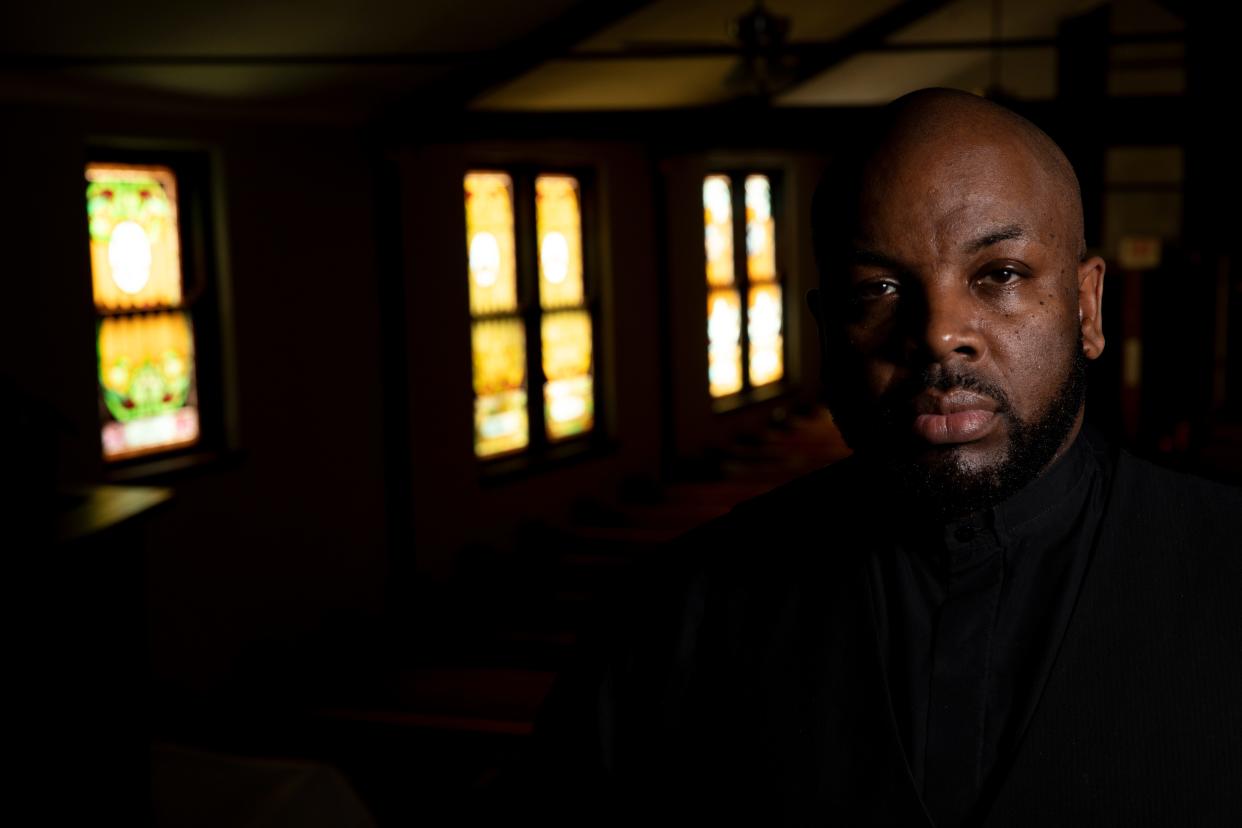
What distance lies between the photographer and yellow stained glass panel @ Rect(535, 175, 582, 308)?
847 cm

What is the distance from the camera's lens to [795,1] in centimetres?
810

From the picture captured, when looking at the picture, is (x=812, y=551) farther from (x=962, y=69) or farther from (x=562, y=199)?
(x=962, y=69)

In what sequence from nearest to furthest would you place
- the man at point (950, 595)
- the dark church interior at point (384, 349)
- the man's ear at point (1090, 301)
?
the man at point (950, 595)
the man's ear at point (1090, 301)
the dark church interior at point (384, 349)

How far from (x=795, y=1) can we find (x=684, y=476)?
11.2 feet

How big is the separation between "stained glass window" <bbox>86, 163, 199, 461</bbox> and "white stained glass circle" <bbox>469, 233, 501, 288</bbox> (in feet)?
7.35

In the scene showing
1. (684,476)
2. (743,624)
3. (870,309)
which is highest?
(870,309)

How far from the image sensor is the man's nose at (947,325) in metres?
1.13

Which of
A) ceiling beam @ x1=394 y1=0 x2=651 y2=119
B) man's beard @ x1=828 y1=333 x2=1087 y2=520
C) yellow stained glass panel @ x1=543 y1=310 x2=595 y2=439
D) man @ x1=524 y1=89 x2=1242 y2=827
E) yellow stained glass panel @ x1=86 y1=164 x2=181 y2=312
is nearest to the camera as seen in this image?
man @ x1=524 y1=89 x2=1242 y2=827

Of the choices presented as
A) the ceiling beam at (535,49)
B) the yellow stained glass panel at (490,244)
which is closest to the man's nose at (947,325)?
the ceiling beam at (535,49)

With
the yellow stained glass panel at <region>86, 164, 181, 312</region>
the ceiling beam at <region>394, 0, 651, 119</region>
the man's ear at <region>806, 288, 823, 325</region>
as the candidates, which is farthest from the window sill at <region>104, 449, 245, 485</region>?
the man's ear at <region>806, 288, 823, 325</region>

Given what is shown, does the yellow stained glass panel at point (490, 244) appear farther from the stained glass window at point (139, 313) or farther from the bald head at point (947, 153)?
the bald head at point (947, 153)

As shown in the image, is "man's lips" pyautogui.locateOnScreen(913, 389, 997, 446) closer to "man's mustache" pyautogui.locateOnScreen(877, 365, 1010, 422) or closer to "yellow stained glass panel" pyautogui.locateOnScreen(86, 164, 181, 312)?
"man's mustache" pyautogui.locateOnScreen(877, 365, 1010, 422)

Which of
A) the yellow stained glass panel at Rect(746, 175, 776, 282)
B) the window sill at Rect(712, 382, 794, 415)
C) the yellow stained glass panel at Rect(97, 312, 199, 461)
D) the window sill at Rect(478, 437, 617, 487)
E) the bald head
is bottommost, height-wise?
the window sill at Rect(478, 437, 617, 487)

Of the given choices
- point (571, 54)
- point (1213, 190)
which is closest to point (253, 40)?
point (571, 54)
